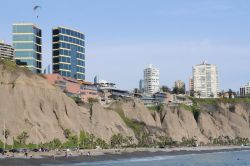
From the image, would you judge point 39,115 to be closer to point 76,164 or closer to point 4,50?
point 76,164

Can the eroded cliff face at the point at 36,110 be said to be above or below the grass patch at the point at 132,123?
above

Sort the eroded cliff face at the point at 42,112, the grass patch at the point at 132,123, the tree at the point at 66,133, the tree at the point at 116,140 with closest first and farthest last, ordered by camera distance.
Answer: the eroded cliff face at the point at 42,112
the tree at the point at 66,133
the tree at the point at 116,140
the grass patch at the point at 132,123

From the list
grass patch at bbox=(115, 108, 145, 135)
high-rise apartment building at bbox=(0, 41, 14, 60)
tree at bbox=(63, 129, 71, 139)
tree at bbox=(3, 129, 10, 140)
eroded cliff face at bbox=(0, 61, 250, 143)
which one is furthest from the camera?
high-rise apartment building at bbox=(0, 41, 14, 60)

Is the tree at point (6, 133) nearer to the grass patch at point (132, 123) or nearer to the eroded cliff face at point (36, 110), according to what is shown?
the eroded cliff face at point (36, 110)

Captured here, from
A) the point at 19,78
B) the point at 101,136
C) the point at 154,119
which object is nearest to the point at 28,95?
the point at 19,78

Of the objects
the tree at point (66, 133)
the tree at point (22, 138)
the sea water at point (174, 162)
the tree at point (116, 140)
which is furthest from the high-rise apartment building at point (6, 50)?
the tree at point (22, 138)

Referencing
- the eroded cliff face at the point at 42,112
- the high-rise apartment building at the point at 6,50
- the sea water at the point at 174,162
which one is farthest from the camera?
the high-rise apartment building at the point at 6,50

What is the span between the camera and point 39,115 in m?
124

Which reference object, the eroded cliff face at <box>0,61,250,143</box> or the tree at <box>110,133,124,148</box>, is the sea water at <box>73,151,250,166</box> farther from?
the tree at <box>110,133,124,148</box>

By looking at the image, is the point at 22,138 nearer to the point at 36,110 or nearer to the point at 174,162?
the point at 36,110

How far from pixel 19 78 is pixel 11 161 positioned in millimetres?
46044

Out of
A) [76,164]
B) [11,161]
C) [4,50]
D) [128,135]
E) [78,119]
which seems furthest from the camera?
[4,50]

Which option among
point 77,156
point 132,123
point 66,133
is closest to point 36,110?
point 66,133

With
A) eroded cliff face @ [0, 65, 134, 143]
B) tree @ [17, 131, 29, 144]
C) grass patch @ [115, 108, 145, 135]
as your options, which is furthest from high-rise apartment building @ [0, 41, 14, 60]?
tree @ [17, 131, 29, 144]
